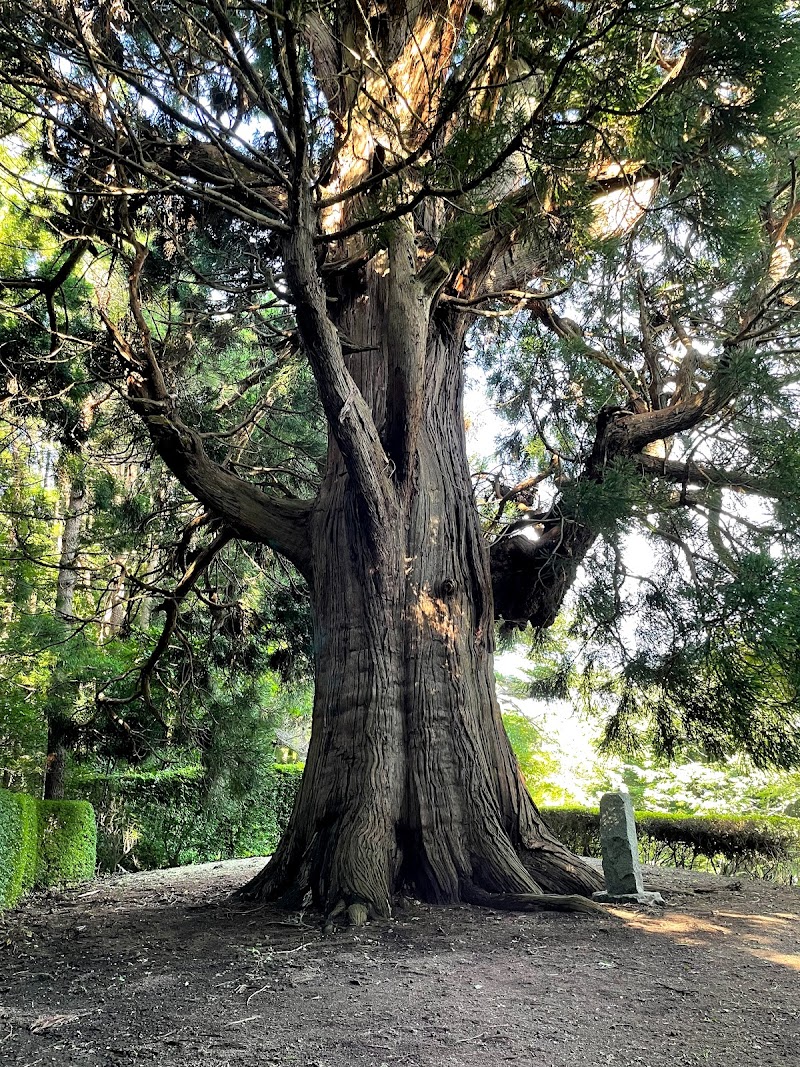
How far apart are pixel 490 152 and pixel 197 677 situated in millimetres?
5437

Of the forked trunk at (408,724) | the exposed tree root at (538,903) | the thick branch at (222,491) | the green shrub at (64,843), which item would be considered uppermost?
the thick branch at (222,491)

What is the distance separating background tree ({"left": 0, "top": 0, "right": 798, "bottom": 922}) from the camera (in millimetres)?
3176

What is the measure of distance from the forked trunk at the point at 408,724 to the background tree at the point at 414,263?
17 mm

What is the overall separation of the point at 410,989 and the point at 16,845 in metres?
4.65

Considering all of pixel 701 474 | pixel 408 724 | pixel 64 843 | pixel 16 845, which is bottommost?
pixel 64 843

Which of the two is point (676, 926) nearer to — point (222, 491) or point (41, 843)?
point (222, 491)

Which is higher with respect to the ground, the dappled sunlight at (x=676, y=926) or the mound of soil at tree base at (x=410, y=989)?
the mound of soil at tree base at (x=410, y=989)

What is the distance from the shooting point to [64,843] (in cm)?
751

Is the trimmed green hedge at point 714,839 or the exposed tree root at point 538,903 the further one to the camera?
the trimmed green hedge at point 714,839

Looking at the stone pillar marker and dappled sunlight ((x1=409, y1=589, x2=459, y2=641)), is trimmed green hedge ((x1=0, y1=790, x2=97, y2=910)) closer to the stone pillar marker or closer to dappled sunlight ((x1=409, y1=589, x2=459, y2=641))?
dappled sunlight ((x1=409, y1=589, x2=459, y2=641))

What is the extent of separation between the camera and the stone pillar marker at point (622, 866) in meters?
4.41

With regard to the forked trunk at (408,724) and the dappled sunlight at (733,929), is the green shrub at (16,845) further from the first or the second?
the dappled sunlight at (733,929)

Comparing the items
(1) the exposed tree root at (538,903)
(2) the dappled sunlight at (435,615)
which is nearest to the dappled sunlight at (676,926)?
(1) the exposed tree root at (538,903)

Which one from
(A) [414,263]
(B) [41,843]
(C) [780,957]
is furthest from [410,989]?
(B) [41,843]
